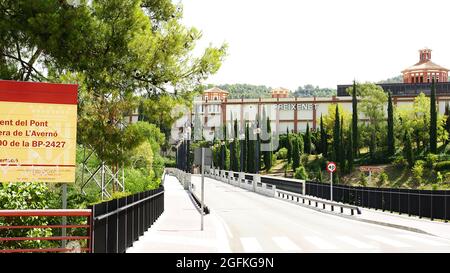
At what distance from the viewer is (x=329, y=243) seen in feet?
60.2

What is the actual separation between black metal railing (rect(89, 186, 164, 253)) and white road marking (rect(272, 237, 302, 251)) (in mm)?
4043

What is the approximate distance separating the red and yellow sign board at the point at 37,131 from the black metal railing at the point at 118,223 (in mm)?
1160

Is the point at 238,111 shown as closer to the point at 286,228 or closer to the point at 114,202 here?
the point at 286,228

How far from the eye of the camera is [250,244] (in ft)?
59.2

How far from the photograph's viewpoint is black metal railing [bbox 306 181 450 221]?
1083 inches

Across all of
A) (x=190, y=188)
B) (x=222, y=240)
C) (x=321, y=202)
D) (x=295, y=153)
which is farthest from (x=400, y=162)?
(x=222, y=240)

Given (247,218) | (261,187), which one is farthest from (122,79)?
(261,187)

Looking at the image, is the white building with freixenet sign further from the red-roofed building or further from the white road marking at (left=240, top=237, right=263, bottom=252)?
the white road marking at (left=240, top=237, right=263, bottom=252)

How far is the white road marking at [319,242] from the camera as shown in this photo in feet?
57.3

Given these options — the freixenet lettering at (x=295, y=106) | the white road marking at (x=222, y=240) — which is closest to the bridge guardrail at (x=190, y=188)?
the white road marking at (x=222, y=240)

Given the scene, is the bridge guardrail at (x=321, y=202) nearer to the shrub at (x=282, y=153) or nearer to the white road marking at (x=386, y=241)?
the white road marking at (x=386, y=241)

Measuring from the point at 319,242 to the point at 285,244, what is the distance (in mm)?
1226

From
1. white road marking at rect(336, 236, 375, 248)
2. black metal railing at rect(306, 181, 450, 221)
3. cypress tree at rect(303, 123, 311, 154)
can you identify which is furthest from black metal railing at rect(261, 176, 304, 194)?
cypress tree at rect(303, 123, 311, 154)

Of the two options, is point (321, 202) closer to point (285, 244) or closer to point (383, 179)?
point (285, 244)
